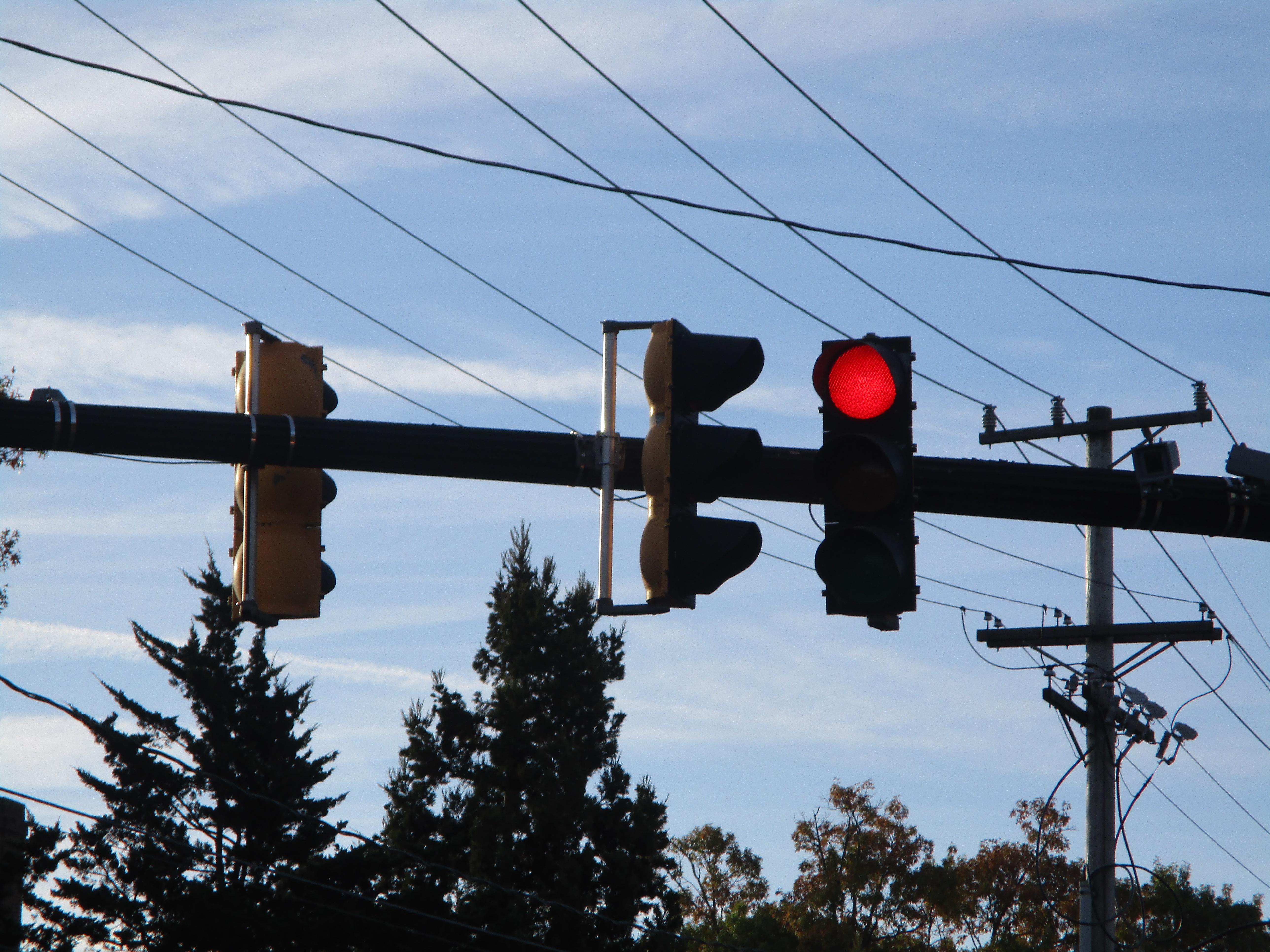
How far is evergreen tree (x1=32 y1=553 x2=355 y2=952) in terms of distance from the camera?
140ft

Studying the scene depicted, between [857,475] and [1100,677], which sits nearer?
[857,475]

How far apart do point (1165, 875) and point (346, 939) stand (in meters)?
48.1

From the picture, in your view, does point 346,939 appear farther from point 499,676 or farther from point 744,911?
point 744,911

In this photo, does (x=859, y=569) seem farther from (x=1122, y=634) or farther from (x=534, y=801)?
(x=534, y=801)

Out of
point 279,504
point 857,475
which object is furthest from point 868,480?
point 279,504

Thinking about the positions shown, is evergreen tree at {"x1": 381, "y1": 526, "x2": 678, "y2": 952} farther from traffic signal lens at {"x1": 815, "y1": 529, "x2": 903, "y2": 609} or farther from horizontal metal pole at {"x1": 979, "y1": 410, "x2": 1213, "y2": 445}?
traffic signal lens at {"x1": 815, "y1": 529, "x2": 903, "y2": 609}

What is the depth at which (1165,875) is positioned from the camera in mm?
75375

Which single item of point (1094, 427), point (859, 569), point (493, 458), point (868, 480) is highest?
point (1094, 427)

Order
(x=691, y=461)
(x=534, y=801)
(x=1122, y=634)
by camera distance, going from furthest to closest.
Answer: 1. (x=534, y=801)
2. (x=1122, y=634)
3. (x=691, y=461)

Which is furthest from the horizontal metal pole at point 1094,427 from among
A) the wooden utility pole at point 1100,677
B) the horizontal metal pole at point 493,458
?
the horizontal metal pole at point 493,458

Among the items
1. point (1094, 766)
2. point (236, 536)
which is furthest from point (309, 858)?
point (236, 536)

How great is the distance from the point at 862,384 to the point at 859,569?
30.3 inches

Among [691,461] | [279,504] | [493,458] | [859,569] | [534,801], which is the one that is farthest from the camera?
[534,801]

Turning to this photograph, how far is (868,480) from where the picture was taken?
6.16m
